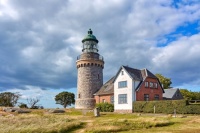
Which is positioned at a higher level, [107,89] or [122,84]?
[122,84]

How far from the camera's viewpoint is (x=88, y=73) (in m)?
50.5

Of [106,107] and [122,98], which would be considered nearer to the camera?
[122,98]

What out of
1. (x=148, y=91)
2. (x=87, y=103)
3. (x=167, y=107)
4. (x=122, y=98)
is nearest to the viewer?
(x=167, y=107)

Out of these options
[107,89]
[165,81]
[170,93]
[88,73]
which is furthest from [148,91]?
[165,81]

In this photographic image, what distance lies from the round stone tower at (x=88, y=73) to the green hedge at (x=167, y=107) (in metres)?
13.2

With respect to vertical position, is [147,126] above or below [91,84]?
below

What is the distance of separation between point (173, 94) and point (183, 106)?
1716 cm

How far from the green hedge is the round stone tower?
13.2m

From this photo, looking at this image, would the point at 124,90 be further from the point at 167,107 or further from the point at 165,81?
the point at 165,81

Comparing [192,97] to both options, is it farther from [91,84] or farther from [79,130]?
[79,130]

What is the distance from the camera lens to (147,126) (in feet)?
68.3

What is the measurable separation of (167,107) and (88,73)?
20527 millimetres

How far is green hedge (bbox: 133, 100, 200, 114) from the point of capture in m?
32.3

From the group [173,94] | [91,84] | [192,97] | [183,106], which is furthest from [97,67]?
[192,97]
